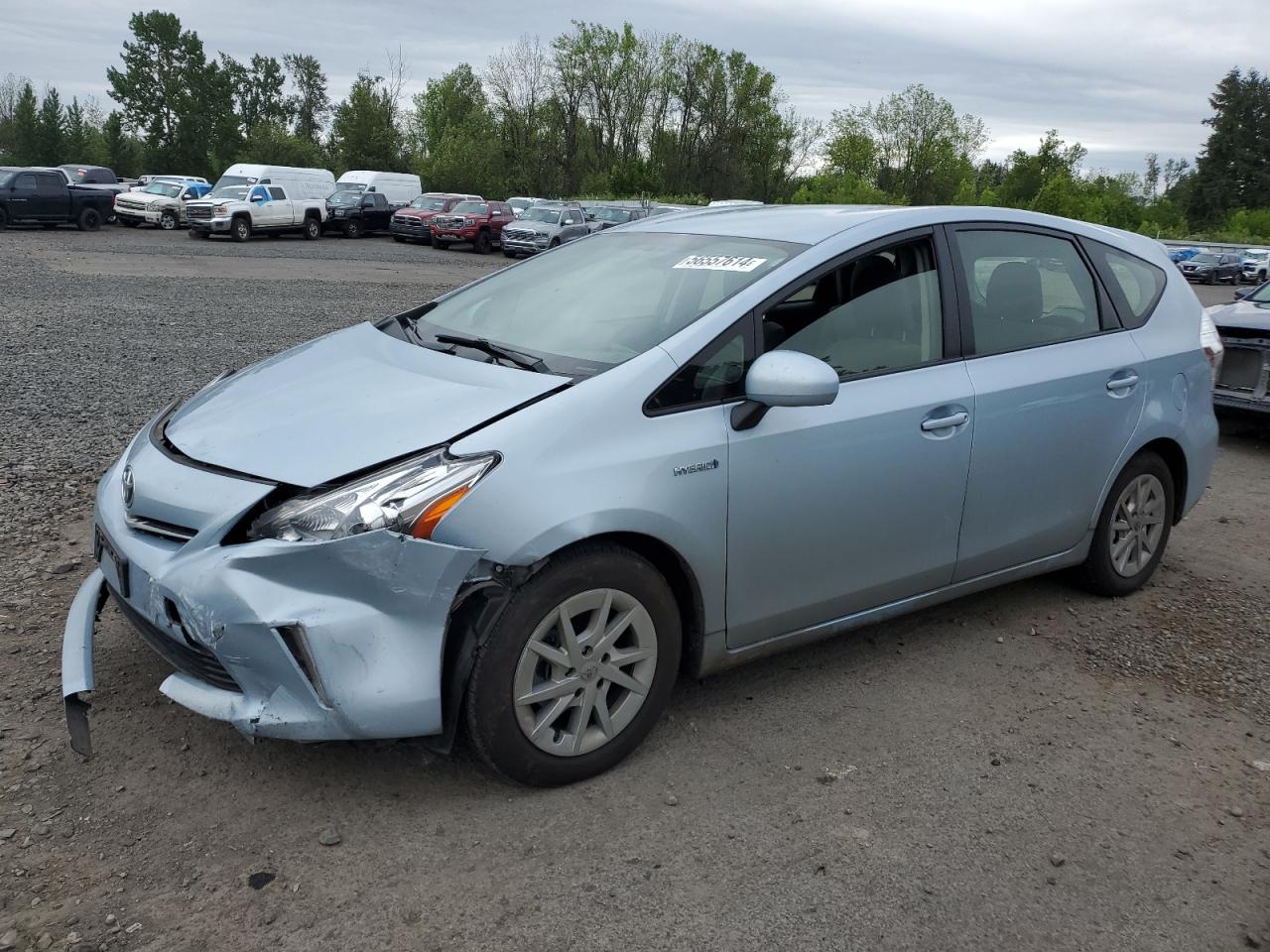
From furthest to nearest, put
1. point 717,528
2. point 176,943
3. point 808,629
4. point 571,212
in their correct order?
point 571,212, point 808,629, point 717,528, point 176,943

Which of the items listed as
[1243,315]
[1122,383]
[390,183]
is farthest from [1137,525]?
[390,183]

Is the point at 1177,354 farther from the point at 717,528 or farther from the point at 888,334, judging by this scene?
the point at 717,528

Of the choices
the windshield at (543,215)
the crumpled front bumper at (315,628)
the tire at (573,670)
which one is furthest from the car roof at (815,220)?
the windshield at (543,215)

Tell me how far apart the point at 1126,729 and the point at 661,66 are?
73.7 metres

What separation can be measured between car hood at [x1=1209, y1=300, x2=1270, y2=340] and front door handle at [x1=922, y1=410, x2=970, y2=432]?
611cm

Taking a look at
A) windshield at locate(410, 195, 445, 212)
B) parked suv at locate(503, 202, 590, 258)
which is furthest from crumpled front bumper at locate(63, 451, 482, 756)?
windshield at locate(410, 195, 445, 212)

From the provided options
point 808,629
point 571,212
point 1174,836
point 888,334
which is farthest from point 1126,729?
point 571,212

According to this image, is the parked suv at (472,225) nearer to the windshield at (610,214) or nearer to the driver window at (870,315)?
the windshield at (610,214)

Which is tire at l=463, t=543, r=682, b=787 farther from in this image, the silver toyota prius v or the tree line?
the tree line

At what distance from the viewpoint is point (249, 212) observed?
3209 cm

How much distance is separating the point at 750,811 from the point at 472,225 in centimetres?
3249

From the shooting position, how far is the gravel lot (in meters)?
2.63

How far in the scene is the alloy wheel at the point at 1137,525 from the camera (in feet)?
15.6

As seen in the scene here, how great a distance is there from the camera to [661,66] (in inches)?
2835
